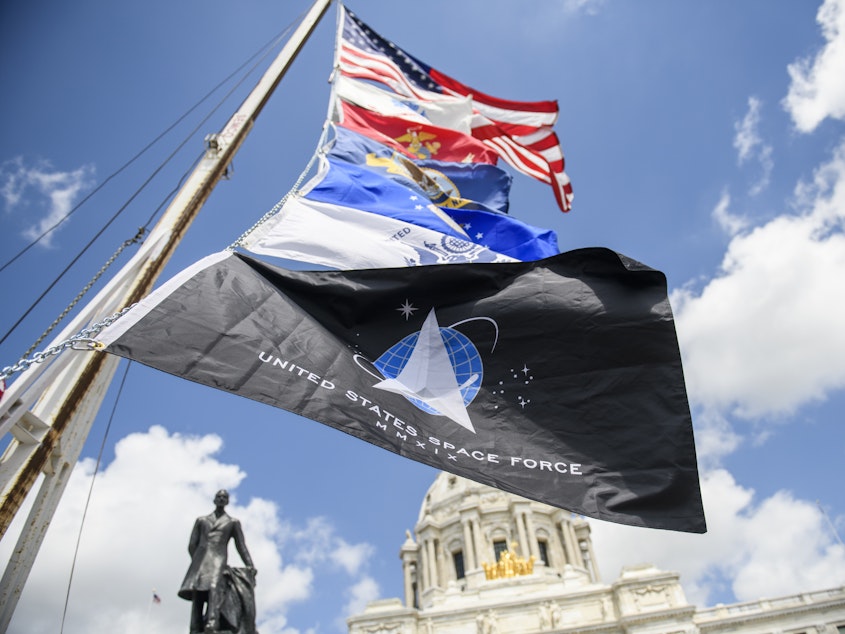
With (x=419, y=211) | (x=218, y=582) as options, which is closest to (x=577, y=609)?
(x=419, y=211)

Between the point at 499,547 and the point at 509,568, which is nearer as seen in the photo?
the point at 509,568

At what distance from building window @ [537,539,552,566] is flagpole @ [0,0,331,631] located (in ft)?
203

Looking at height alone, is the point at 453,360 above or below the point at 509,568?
below

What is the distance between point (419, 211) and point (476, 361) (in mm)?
3453

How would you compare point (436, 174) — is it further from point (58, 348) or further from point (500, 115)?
point (58, 348)

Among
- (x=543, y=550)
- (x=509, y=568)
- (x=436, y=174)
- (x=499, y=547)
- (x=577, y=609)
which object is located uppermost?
(x=499, y=547)

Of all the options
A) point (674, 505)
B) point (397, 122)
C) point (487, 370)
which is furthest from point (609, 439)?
point (397, 122)

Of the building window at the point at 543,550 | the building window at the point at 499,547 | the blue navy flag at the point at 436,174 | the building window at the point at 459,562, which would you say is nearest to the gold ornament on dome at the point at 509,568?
the building window at the point at 499,547

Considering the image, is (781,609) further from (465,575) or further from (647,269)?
(647,269)

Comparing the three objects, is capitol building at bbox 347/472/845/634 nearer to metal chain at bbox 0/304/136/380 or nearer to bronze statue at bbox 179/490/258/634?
bronze statue at bbox 179/490/258/634

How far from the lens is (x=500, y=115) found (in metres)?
13.1

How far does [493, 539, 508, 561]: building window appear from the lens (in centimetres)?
6206

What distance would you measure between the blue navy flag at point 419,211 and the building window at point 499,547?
59.1 meters

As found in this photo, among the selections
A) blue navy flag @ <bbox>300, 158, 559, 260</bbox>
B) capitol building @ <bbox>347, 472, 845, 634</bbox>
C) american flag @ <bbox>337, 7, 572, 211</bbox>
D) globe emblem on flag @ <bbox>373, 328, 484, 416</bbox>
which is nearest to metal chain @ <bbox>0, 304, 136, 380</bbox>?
globe emblem on flag @ <bbox>373, 328, 484, 416</bbox>
